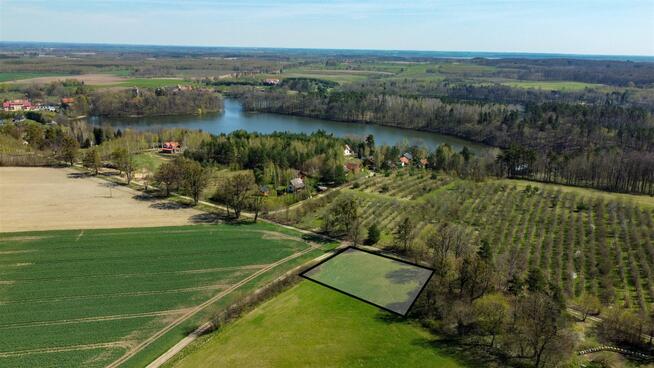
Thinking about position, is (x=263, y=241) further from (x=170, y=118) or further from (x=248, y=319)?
(x=170, y=118)

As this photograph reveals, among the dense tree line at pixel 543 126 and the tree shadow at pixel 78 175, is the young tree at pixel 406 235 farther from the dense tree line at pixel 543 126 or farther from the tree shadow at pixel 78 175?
the tree shadow at pixel 78 175

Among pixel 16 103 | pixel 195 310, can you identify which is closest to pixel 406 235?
pixel 195 310

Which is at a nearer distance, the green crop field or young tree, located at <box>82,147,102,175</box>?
the green crop field

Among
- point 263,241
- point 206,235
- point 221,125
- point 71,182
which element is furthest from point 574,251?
point 221,125

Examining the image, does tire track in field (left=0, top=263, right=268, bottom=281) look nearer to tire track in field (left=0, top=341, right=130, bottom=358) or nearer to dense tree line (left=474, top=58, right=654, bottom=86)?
tire track in field (left=0, top=341, right=130, bottom=358)

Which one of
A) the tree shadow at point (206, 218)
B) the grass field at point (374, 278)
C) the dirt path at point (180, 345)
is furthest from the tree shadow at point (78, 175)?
the dirt path at point (180, 345)

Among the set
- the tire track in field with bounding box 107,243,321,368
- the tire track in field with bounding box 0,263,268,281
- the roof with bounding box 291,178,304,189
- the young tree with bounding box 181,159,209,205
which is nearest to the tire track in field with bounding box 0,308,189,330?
the tire track in field with bounding box 107,243,321,368
